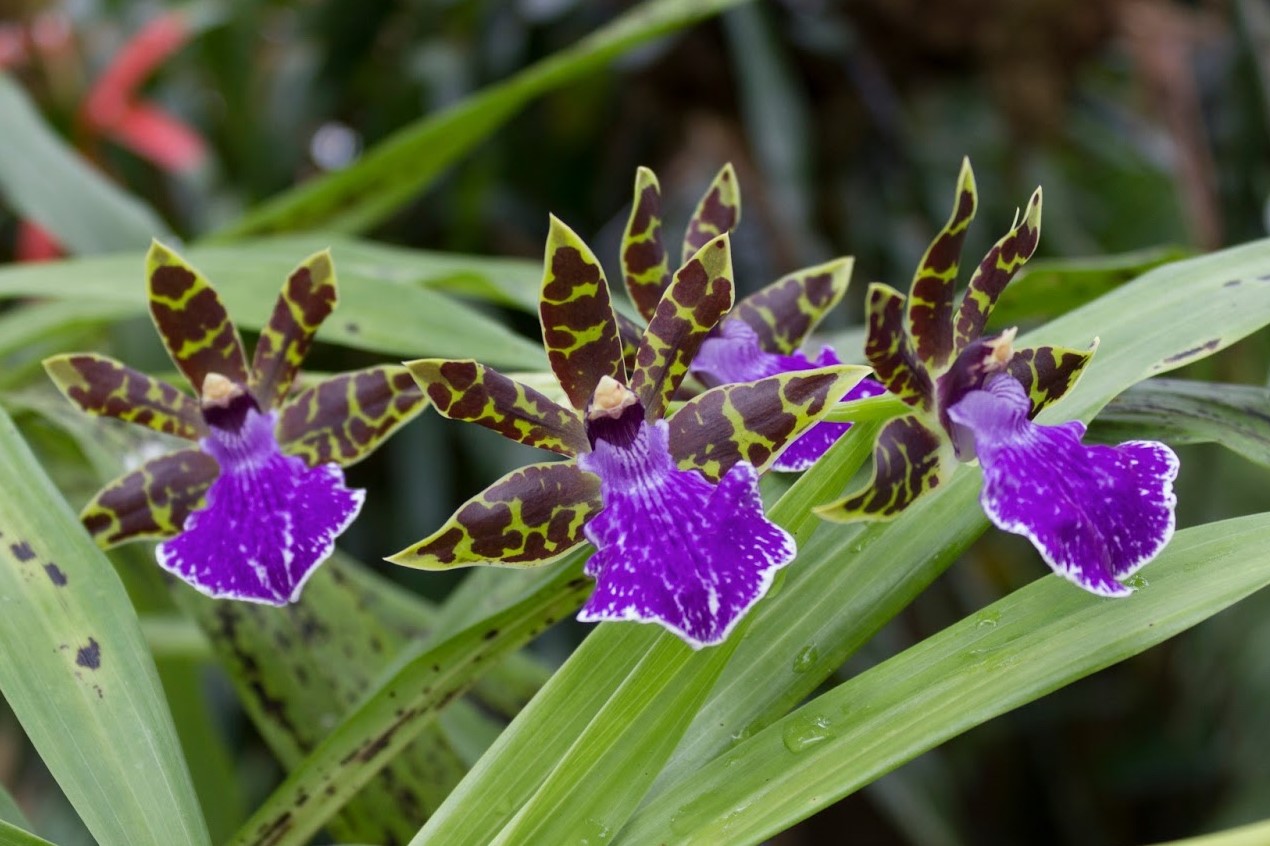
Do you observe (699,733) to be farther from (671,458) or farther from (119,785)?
(119,785)

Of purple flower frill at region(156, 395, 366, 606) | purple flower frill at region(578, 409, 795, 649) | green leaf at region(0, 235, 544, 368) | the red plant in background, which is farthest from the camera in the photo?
the red plant in background

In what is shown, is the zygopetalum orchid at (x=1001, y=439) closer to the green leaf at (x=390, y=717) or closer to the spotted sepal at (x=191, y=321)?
the green leaf at (x=390, y=717)

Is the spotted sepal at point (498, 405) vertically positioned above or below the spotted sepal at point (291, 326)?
below

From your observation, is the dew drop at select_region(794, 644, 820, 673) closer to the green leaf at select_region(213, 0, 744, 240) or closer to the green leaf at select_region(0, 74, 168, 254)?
the green leaf at select_region(213, 0, 744, 240)

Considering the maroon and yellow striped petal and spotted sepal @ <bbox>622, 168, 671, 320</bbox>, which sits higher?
spotted sepal @ <bbox>622, 168, 671, 320</bbox>

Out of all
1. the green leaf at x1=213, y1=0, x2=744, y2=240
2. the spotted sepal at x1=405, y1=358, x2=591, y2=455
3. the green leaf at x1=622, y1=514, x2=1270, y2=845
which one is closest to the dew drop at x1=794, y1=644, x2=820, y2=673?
the green leaf at x1=622, y1=514, x2=1270, y2=845

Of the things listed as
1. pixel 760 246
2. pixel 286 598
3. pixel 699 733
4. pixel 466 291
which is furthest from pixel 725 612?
pixel 760 246

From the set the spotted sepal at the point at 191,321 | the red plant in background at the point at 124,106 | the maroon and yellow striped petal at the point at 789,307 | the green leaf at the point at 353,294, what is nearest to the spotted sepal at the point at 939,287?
the maroon and yellow striped petal at the point at 789,307
